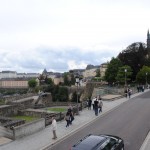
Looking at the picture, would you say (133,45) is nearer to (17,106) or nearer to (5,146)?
(17,106)

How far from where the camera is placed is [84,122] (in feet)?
91.7

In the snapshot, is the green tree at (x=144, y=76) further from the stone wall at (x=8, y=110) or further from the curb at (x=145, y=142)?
the curb at (x=145, y=142)

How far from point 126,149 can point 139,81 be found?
204ft

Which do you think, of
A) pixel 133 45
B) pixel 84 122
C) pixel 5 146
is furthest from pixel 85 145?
pixel 133 45

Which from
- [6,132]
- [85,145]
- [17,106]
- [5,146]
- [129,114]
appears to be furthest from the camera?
[17,106]

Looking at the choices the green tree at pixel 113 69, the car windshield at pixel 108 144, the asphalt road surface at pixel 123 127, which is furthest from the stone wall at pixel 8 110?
the green tree at pixel 113 69

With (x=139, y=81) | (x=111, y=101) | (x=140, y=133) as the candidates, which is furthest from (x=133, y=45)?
(x=140, y=133)

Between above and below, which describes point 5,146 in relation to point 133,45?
below

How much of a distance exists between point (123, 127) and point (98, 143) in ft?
35.5

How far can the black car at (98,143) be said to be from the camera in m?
14.3

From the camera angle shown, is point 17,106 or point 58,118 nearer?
point 58,118

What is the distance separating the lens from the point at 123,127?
25.2m

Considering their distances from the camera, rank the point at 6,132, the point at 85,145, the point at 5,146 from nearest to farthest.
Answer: the point at 85,145 < the point at 5,146 < the point at 6,132

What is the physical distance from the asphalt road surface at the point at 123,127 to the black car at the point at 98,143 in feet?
11.1
